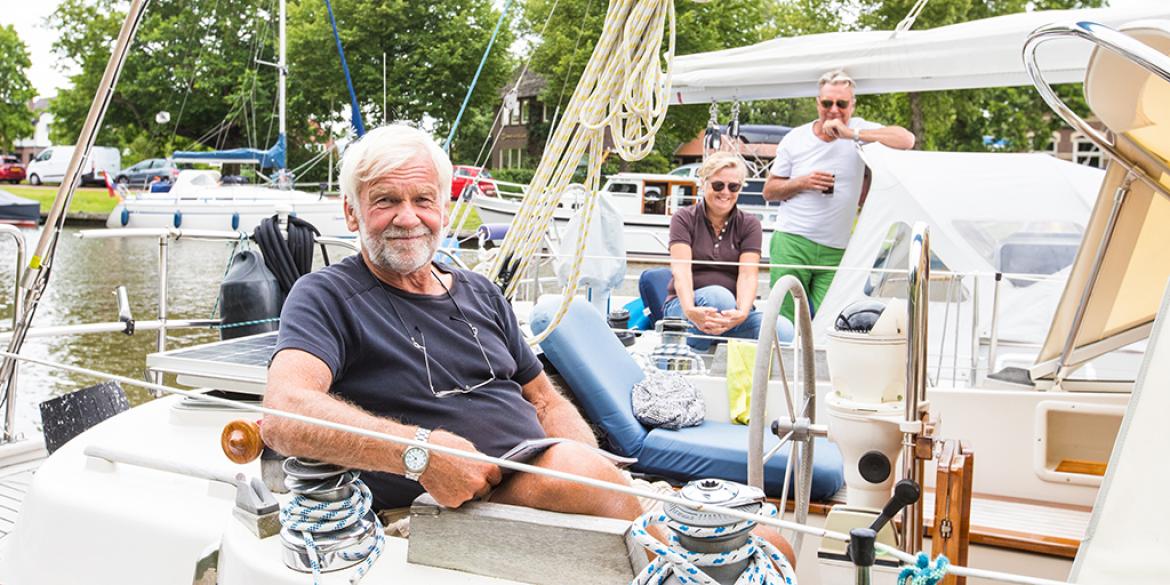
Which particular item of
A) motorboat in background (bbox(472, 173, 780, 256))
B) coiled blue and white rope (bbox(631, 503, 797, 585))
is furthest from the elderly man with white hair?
motorboat in background (bbox(472, 173, 780, 256))

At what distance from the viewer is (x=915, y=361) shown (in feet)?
7.39

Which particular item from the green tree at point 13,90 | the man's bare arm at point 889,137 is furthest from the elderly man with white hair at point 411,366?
the green tree at point 13,90

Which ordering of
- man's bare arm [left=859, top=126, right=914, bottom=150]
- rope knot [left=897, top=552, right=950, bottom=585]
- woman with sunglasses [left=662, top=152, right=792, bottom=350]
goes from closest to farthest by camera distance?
1. rope knot [left=897, top=552, right=950, bottom=585]
2. woman with sunglasses [left=662, top=152, right=792, bottom=350]
3. man's bare arm [left=859, top=126, right=914, bottom=150]

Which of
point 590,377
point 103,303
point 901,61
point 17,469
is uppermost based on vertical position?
point 901,61

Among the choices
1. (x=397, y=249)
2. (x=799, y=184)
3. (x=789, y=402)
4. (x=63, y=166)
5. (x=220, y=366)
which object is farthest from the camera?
(x=63, y=166)

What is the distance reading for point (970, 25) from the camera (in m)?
5.96

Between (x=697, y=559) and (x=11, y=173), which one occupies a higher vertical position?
(x=11, y=173)

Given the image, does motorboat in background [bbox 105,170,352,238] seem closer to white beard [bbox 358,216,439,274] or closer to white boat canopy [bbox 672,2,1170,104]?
white boat canopy [bbox 672,2,1170,104]

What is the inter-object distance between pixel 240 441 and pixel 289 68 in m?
34.5

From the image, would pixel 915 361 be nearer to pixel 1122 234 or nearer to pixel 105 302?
pixel 1122 234

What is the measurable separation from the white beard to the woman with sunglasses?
7.59ft

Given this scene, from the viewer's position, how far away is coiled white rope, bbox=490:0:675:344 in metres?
3.33

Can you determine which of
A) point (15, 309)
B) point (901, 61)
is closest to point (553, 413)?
point (15, 309)

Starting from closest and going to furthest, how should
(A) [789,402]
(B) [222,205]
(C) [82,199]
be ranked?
(A) [789,402], (B) [222,205], (C) [82,199]
